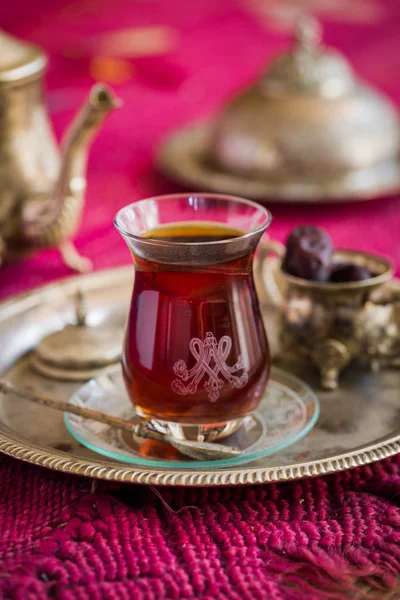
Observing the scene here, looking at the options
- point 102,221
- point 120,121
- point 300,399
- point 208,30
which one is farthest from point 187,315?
point 208,30

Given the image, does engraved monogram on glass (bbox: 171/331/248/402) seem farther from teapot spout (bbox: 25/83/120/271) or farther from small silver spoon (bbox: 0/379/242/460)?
teapot spout (bbox: 25/83/120/271)

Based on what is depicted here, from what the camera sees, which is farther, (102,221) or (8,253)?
(102,221)

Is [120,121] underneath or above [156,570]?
underneath

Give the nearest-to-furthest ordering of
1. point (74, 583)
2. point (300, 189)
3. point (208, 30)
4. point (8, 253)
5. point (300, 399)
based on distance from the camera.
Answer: point (74, 583) → point (300, 399) → point (8, 253) → point (300, 189) → point (208, 30)

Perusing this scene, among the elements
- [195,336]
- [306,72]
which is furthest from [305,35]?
[195,336]

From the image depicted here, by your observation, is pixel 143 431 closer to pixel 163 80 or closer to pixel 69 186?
pixel 69 186

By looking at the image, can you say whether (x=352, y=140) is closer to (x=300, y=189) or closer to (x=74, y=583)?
(x=300, y=189)

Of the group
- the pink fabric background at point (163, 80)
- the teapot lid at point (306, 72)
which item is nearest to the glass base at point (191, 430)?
the pink fabric background at point (163, 80)
